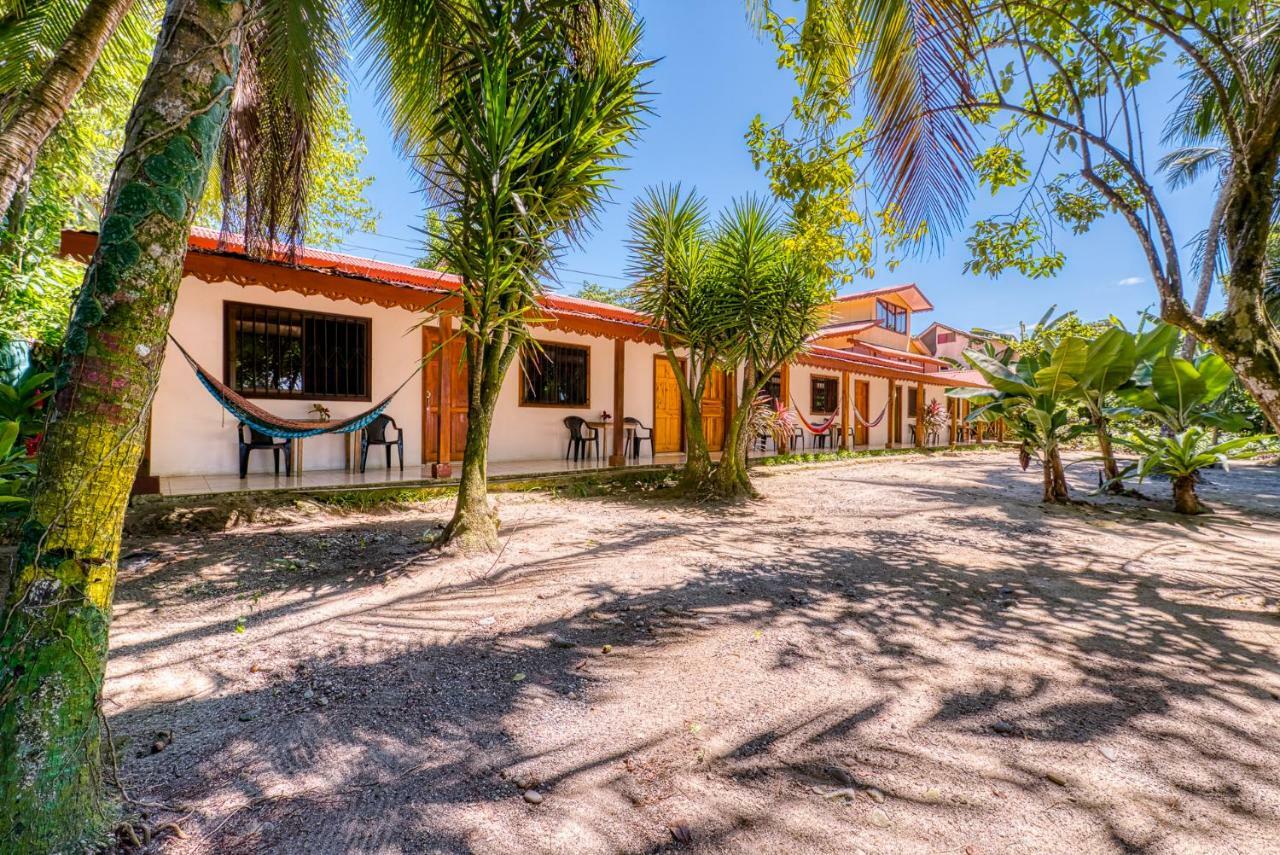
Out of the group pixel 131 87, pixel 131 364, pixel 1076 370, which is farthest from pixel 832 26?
pixel 131 87

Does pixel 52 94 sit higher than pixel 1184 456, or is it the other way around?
pixel 52 94

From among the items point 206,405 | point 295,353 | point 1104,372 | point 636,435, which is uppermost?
point 295,353

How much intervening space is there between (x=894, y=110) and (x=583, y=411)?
7.41 m

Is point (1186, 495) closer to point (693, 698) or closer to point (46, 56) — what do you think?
point (693, 698)

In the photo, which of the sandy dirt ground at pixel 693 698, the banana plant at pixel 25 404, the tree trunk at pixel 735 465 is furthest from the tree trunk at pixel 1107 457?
the banana plant at pixel 25 404

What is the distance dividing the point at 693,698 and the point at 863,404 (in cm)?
1460

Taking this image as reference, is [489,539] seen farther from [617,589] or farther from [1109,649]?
[1109,649]

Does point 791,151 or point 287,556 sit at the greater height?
point 791,151

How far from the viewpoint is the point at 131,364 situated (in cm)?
138

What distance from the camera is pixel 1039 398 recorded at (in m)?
6.78

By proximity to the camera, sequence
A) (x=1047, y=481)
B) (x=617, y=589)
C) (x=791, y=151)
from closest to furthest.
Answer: (x=617, y=589) → (x=791, y=151) → (x=1047, y=481)

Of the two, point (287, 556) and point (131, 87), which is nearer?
point (287, 556)

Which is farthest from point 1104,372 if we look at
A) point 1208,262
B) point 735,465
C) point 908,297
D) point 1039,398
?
point 908,297

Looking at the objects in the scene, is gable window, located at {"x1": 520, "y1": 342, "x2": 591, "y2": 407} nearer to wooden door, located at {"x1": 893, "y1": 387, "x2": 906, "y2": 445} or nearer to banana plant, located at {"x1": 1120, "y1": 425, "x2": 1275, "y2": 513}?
banana plant, located at {"x1": 1120, "y1": 425, "x2": 1275, "y2": 513}
